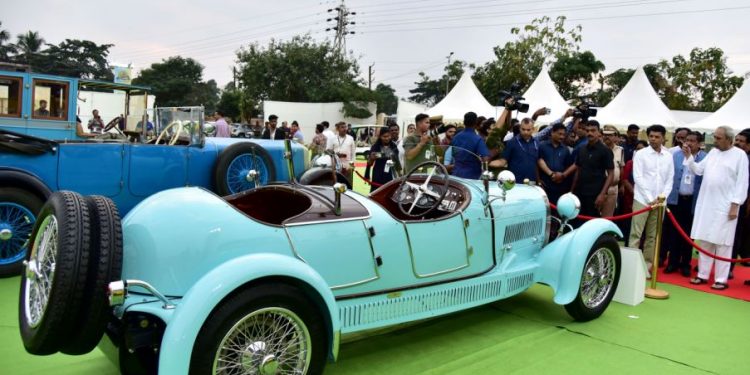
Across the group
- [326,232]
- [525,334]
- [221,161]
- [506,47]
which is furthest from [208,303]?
[506,47]

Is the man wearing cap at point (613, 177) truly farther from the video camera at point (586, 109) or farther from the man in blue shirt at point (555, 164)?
the man in blue shirt at point (555, 164)

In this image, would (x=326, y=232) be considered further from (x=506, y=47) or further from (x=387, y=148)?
(x=506, y=47)

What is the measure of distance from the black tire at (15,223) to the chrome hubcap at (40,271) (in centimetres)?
256

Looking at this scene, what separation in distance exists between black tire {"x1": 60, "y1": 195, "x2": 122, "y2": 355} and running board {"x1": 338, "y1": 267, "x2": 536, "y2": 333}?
1.20 metres

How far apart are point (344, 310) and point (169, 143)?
460 cm

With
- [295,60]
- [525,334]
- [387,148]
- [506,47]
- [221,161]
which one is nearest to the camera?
[525,334]

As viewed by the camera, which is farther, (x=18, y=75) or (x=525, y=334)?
(x=18, y=75)

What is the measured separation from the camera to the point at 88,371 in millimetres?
3193

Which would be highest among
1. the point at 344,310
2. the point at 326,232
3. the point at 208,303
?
the point at 326,232

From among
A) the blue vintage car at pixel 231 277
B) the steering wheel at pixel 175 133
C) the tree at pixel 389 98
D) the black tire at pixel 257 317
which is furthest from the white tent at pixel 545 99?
the tree at pixel 389 98

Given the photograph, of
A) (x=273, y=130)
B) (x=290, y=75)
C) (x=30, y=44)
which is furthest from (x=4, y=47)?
(x=273, y=130)

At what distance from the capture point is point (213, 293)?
93.0 inches

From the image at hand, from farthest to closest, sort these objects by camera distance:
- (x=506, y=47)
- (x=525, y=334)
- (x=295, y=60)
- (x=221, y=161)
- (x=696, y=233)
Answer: (x=295, y=60) → (x=506, y=47) → (x=221, y=161) → (x=696, y=233) → (x=525, y=334)

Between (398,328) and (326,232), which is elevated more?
(326,232)
